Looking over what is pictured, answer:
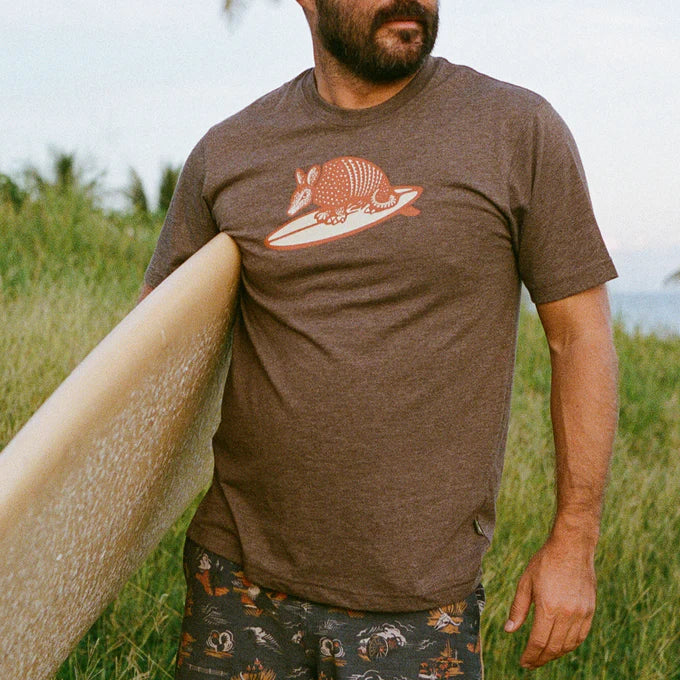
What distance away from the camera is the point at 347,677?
1.61m

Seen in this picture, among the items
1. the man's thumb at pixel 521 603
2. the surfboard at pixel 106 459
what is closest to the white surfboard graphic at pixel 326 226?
the surfboard at pixel 106 459

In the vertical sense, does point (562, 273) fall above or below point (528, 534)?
above

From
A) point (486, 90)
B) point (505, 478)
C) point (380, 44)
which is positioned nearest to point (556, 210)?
point (486, 90)

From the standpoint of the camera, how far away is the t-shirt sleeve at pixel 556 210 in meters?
1.59

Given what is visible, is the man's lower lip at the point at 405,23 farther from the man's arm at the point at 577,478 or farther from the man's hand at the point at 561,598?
the man's hand at the point at 561,598

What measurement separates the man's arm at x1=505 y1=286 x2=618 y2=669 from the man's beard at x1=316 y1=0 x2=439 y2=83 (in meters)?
0.54

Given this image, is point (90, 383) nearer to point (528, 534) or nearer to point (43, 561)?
point (43, 561)

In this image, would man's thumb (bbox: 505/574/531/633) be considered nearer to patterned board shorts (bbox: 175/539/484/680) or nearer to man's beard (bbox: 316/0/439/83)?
patterned board shorts (bbox: 175/539/484/680)

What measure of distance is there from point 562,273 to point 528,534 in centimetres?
197

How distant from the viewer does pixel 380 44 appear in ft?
5.77

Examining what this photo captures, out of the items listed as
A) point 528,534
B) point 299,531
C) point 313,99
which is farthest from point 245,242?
point 528,534

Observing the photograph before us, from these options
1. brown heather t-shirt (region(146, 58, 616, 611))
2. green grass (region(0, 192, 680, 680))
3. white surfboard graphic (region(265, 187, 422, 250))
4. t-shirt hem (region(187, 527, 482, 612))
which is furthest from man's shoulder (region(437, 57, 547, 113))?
green grass (region(0, 192, 680, 680))

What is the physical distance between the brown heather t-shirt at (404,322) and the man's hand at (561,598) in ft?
0.42

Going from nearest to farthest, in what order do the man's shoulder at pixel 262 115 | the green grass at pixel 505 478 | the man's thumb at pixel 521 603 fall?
the man's thumb at pixel 521 603 < the man's shoulder at pixel 262 115 < the green grass at pixel 505 478
